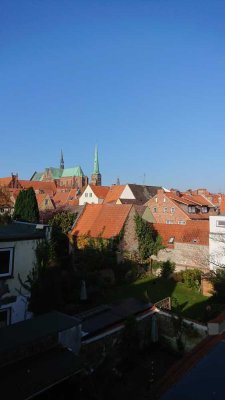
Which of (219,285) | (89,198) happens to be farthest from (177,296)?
(89,198)

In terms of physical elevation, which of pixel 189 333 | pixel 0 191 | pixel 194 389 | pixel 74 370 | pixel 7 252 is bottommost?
pixel 189 333

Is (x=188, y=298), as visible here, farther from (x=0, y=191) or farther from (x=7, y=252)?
(x=0, y=191)

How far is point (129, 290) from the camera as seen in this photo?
24562 millimetres

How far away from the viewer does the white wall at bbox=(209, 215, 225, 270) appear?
2873 cm

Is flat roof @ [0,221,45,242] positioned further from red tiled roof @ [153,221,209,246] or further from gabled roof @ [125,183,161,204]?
gabled roof @ [125,183,161,204]

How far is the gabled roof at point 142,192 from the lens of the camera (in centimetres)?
6691

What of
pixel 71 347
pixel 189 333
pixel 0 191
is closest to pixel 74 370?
pixel 71 347

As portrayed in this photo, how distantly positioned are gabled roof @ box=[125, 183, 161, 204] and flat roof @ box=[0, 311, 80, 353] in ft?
183

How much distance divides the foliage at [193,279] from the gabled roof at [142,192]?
39588 millimetres

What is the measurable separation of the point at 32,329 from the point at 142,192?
60.5m

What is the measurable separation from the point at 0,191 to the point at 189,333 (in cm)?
3506

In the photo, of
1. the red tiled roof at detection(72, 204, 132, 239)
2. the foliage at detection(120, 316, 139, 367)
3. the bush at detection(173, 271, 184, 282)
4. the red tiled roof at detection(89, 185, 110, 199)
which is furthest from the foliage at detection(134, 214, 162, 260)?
the red tiled roof at detection(89, 185, 110, 199)

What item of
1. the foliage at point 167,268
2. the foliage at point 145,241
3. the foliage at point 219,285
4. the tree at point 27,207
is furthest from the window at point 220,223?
the tree at point 27,207

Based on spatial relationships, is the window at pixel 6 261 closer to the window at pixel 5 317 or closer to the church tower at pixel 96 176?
the window at pixel 5 317
